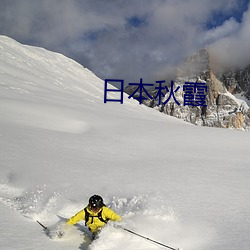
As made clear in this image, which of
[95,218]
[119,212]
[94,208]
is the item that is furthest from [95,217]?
[119,212]

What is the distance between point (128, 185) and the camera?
778 centimetres

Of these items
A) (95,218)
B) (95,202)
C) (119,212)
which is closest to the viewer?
(95,202)

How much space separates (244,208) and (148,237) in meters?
2.25

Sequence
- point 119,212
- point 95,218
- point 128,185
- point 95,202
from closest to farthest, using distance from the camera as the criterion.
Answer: point 95,202, point 95,218, point 119,212, point 128,185

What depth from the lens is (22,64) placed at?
165 ft

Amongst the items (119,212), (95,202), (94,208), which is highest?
(95,202)

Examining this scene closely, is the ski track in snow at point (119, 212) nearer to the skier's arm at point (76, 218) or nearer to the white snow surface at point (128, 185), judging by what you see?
the white snow surface at point (128, 185)

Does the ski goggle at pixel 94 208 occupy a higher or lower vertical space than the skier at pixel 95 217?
higher

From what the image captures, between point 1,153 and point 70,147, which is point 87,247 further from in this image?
point 70,147

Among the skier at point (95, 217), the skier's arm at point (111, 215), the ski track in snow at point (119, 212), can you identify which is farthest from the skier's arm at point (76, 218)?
the skier's arm at point (111, 215)

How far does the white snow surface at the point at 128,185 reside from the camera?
530cm

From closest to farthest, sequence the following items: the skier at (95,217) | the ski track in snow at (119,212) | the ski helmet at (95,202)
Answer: the ski track in snow at (119,212), the ski helmet at (95,202), the skier at (95,217)

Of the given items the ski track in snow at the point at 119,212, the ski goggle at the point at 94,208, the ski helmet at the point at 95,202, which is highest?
the ski helmet at the point at 95,202

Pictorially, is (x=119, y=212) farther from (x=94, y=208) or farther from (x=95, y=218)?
(x=94, y=208)
